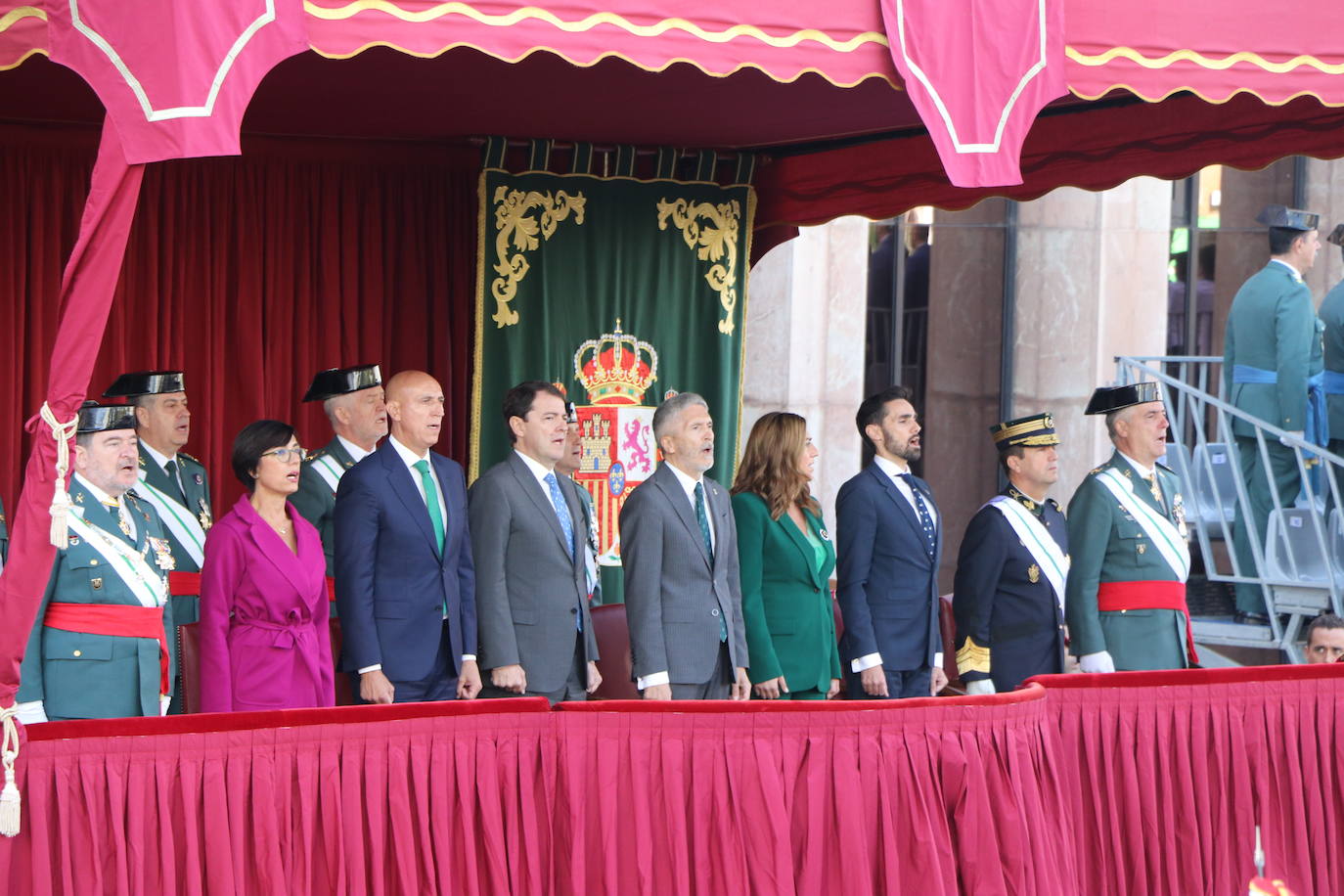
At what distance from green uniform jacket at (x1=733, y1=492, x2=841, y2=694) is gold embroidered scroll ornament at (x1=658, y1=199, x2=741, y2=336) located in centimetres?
194

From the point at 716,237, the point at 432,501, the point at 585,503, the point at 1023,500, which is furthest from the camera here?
the point at 716,237

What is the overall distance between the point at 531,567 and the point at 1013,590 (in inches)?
67.3

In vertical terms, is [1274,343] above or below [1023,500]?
above

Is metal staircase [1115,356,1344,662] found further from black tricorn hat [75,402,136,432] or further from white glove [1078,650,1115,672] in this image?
black tricorn hat [75,402,136,432]

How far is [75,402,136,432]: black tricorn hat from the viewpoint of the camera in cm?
504

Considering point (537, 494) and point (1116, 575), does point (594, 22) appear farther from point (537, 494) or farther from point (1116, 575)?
point (1116, 575)

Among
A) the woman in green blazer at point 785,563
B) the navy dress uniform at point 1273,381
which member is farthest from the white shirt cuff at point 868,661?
the navy dress uniform at point 1273,381

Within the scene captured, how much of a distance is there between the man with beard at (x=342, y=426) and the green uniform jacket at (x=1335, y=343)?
4.62 meters

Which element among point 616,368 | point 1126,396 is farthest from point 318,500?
point 1126,396

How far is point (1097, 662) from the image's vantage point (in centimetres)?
604

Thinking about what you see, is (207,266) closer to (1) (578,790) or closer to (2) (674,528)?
(2) (674,528)

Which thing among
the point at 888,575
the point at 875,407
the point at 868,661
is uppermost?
the point at 875,407

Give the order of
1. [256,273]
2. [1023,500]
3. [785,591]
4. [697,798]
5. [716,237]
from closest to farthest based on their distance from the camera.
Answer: [697,798], [785,591], [1023,500], [256,273], [716,237]

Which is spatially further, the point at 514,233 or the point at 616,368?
the point at 616,368
